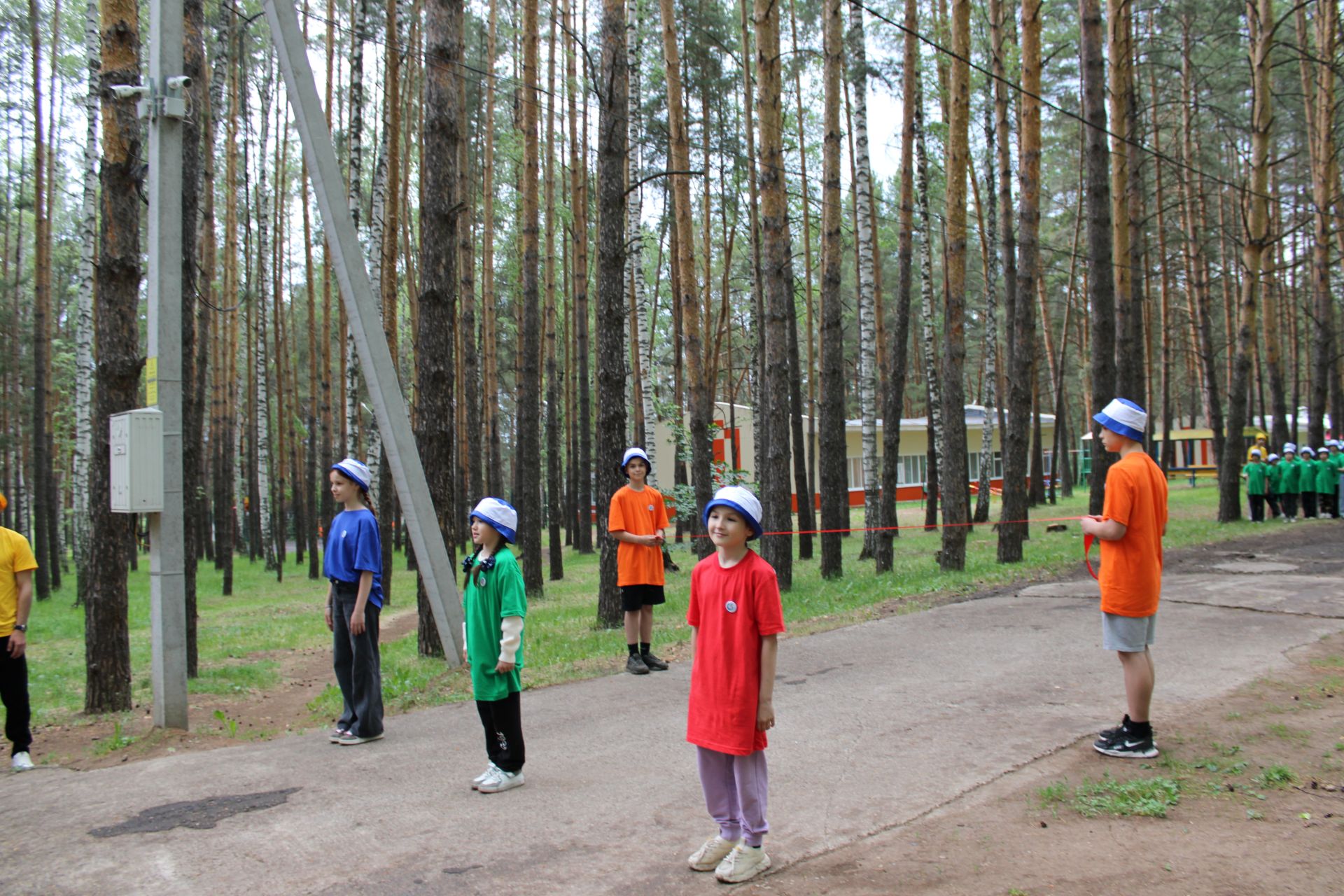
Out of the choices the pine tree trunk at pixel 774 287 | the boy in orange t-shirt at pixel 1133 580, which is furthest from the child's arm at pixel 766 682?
the pine tree trunk at pixel 774 287

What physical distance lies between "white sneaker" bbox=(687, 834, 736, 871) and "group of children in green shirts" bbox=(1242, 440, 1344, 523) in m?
21.5

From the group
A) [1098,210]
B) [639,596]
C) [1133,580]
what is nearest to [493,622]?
[639,596]

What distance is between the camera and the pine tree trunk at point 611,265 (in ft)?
36.9

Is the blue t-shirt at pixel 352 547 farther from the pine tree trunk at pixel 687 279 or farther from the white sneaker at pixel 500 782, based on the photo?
the pine tree trunk at pixel 687 279

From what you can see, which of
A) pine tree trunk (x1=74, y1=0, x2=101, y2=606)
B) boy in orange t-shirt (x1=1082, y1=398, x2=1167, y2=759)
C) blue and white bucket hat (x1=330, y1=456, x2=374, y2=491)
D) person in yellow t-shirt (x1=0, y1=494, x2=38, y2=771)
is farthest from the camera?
pine tree trunk (x1=74, y1=0, x2=101, y2=606)

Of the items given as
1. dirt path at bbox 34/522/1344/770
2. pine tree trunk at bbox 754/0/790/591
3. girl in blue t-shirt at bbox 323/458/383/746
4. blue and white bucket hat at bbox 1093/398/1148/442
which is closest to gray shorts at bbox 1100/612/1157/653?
blue and white bucket hat at bbox 1093/398/1148/442

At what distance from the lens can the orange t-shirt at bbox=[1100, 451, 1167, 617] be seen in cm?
A: 531

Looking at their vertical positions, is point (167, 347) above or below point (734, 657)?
above

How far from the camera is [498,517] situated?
5242 millimetres

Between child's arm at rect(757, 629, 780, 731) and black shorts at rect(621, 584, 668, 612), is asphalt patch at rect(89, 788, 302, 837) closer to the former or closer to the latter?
child's arm at rect(757, 629, 780, 731)

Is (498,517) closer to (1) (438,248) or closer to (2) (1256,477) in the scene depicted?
(1) (438,248)

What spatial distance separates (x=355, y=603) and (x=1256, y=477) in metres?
21.6

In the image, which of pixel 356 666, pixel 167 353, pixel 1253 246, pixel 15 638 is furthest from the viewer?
pixel 1253 246

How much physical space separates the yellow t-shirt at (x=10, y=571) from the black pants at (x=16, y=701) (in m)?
0.25
